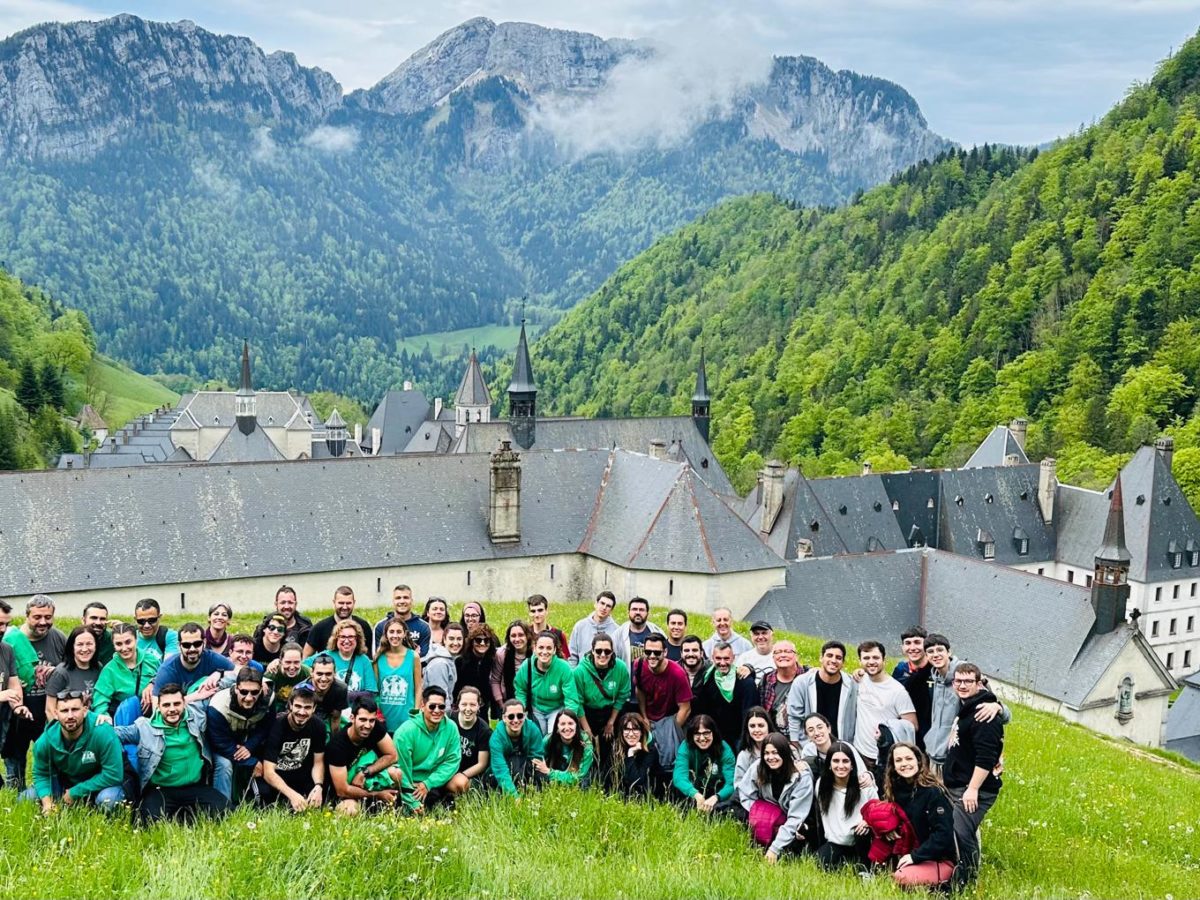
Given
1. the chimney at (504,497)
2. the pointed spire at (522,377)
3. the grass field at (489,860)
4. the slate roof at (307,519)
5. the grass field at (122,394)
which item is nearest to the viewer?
the grass field at (489,860)

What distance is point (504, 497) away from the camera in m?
48.3

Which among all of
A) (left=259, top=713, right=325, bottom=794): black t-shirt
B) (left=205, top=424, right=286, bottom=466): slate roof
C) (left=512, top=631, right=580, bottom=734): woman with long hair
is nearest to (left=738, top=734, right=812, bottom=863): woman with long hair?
(left=512, top=631, right=580, bottom=734): woman with long hair

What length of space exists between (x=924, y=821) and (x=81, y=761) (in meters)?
8.91

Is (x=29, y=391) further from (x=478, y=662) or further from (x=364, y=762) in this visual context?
(x=364, y=762)

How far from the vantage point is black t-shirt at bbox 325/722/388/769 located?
13.1m

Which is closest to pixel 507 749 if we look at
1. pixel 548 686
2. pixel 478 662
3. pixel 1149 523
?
pixel 548 686

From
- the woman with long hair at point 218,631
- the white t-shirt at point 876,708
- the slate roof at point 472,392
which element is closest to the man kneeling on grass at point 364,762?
the woman with long hair at point 218,631

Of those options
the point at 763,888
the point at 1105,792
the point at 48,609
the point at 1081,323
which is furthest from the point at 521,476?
the point at 1081,323

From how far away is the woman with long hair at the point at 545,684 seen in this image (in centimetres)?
1473

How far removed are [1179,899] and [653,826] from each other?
6391 mm

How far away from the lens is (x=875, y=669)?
13891 mm

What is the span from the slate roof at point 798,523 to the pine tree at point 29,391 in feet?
230

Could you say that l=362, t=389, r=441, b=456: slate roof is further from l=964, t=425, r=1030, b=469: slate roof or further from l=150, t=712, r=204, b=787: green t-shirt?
l=150, t=712, r=204, b=787: green t-shirt

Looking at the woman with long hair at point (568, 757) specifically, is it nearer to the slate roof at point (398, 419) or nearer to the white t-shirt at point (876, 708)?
the white t-shirt at point (876, 708)
